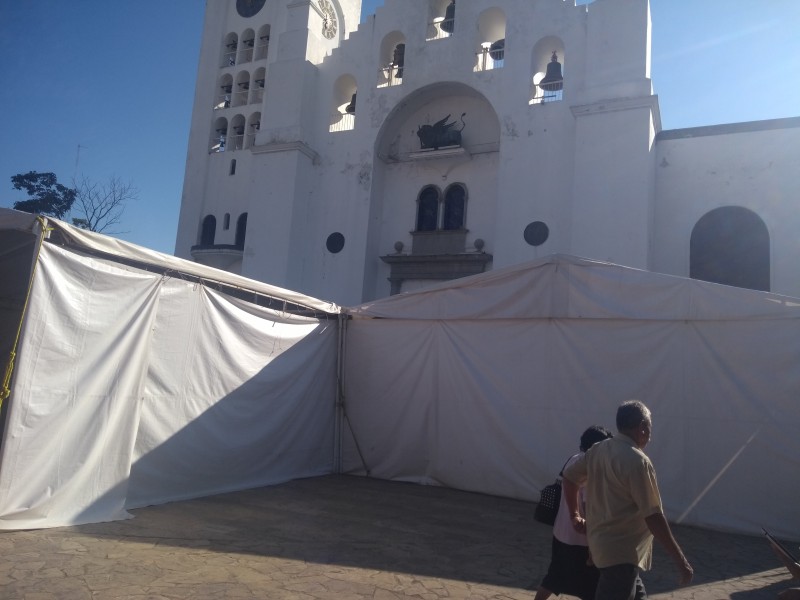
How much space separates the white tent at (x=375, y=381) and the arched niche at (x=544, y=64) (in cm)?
873

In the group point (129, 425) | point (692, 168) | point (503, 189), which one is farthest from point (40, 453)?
point (692, 168)

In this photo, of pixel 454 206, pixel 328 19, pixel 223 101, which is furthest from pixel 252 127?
pixel 454 206

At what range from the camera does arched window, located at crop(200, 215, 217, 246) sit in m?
22.7

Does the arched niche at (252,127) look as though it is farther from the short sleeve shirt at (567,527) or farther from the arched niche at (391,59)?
the short sleeve shirt at (567,527)

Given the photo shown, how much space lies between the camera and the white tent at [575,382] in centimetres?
764

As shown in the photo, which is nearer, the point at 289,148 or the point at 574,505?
the point at 574,505

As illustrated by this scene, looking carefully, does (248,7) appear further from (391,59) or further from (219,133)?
(391,59)

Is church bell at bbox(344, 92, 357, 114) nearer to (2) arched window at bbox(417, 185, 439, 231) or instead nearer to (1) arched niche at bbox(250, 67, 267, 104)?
(2) arched window at bbox(417, 185, 439, 231)

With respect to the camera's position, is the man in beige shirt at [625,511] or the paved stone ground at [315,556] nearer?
the man in beige shirt at [625,511]

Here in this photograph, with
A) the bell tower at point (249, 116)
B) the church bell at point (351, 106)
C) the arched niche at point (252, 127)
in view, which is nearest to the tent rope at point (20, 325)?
the bell tower at point (249, 116)

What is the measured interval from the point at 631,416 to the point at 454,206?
14036mm

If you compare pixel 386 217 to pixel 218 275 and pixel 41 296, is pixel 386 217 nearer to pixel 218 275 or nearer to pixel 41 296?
pixel 218 275

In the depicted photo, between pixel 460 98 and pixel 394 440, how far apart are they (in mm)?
10744

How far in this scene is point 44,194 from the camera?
30.2 meters
